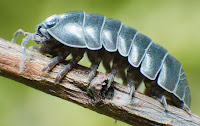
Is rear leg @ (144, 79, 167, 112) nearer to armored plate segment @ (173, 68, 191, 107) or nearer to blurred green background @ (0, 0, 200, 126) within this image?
armored plate segment @ (173, 68, 191, 107)

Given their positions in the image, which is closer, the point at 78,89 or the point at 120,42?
the point at 78,89

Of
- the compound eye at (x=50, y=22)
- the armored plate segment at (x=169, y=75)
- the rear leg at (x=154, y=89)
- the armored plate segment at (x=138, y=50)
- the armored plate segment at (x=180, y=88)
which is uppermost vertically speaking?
the compound eye at (x=50, y=22)

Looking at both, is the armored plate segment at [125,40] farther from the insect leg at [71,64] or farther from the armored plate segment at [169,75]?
the armored plate segment at [169,75]

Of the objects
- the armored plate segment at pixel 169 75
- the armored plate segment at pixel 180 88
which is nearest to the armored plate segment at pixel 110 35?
the armored plate segment at pixel 169 75

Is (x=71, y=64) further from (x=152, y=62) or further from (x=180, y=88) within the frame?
(x=180, y=88)

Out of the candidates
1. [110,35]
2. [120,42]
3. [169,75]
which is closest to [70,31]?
[110,35]

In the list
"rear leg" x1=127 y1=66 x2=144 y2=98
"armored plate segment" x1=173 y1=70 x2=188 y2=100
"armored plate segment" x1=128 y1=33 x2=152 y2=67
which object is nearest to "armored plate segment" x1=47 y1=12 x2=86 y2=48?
"armored plate segment" x1=128 y1=33 x2=152 y2=67

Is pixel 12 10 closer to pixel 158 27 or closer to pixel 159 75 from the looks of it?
pixel 158 27
